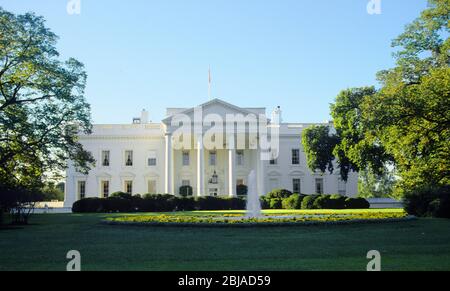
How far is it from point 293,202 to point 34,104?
80.1ft

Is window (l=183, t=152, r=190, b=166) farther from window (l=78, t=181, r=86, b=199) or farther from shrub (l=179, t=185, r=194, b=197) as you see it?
window (l=78, t=181, r=86, b=199)

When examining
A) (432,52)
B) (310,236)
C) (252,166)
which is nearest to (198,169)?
(252,166)

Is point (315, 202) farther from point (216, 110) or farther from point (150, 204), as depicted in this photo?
point (216, 110)

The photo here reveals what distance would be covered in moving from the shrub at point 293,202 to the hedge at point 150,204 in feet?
14.6

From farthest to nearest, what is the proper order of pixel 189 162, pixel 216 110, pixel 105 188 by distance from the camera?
1. pixel 105 188
2. pixel 189 162
3. pixel 216 110

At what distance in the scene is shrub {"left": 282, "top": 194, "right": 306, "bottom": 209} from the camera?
4491 cm

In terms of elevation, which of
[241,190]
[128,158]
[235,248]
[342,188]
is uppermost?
[128,158]

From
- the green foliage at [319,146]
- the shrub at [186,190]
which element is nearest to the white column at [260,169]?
the green foliage at [319,146]

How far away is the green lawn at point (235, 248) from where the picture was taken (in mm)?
10469

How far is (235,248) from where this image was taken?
13.4m

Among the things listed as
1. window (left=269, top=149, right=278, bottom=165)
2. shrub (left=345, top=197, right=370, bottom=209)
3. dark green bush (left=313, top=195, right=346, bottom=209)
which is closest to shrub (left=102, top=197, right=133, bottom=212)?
dark green bush (left=313, top=195, right=346, bottom=209)

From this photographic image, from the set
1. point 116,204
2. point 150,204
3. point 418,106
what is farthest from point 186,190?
point 418,106

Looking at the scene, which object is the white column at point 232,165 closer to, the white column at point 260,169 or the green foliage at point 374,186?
the white column at point 260,169
